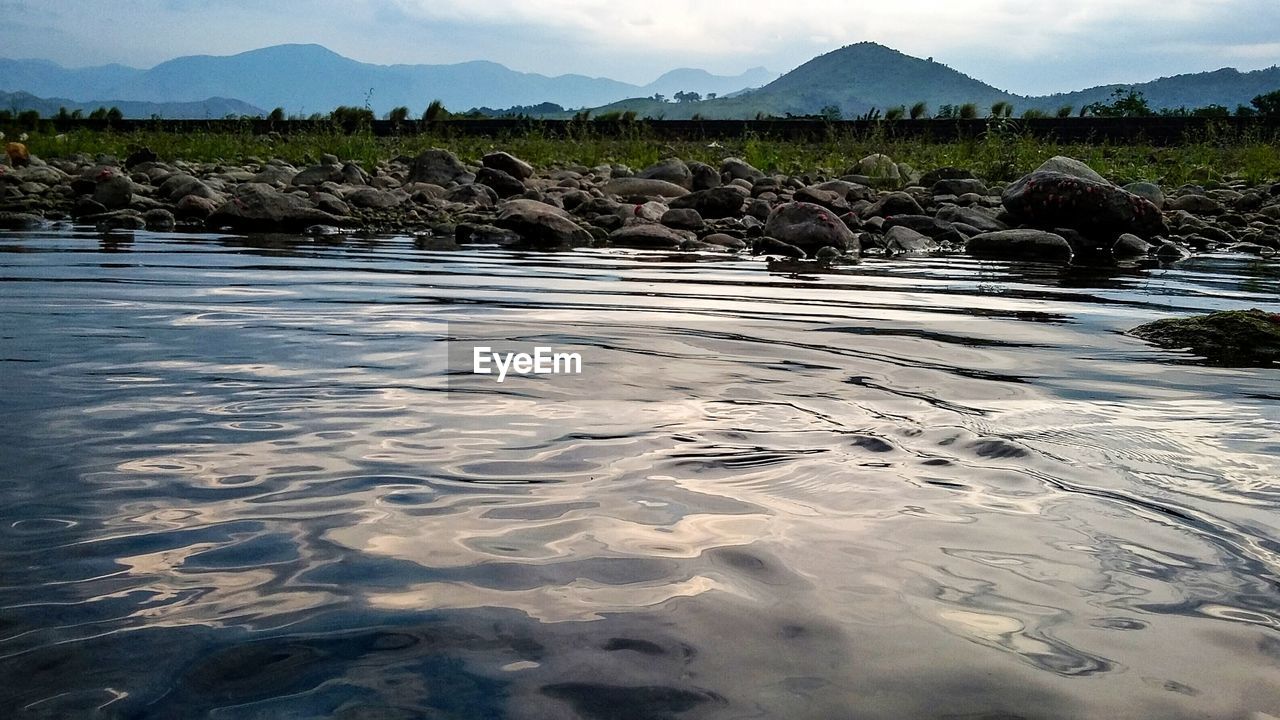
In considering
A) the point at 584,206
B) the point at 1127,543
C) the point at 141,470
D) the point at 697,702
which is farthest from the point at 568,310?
the point at 584,206

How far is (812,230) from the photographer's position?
27.3 feet

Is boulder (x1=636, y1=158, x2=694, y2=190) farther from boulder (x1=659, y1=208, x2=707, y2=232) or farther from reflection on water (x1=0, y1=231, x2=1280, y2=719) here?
reflection on water (x1=0, y1=231, x2=1280, y2=719)

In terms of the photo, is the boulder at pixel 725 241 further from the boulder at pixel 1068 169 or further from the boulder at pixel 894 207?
the boulder at pixel 1068 169

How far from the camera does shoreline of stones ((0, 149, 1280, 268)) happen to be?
8.52 metres

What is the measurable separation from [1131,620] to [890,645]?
0.40 meters

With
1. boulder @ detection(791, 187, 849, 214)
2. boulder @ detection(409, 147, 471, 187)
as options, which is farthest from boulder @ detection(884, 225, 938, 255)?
boulder @ detection(409, 147, 471, 187)

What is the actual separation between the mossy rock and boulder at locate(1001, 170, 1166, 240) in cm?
523

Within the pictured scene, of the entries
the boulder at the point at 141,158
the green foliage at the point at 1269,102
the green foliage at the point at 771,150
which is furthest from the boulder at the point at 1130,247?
the green foliage at the point at 1269,102

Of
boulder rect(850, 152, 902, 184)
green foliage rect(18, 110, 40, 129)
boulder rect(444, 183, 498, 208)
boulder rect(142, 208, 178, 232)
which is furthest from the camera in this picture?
green foliage rect(18, 110, 40, 129)

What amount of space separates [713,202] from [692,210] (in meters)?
0.77

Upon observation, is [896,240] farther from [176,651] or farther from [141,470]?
[176,651]

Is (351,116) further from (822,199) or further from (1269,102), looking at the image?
(1269,102)

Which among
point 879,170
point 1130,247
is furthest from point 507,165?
point 1130,247

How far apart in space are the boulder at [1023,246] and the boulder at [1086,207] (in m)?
0.71
